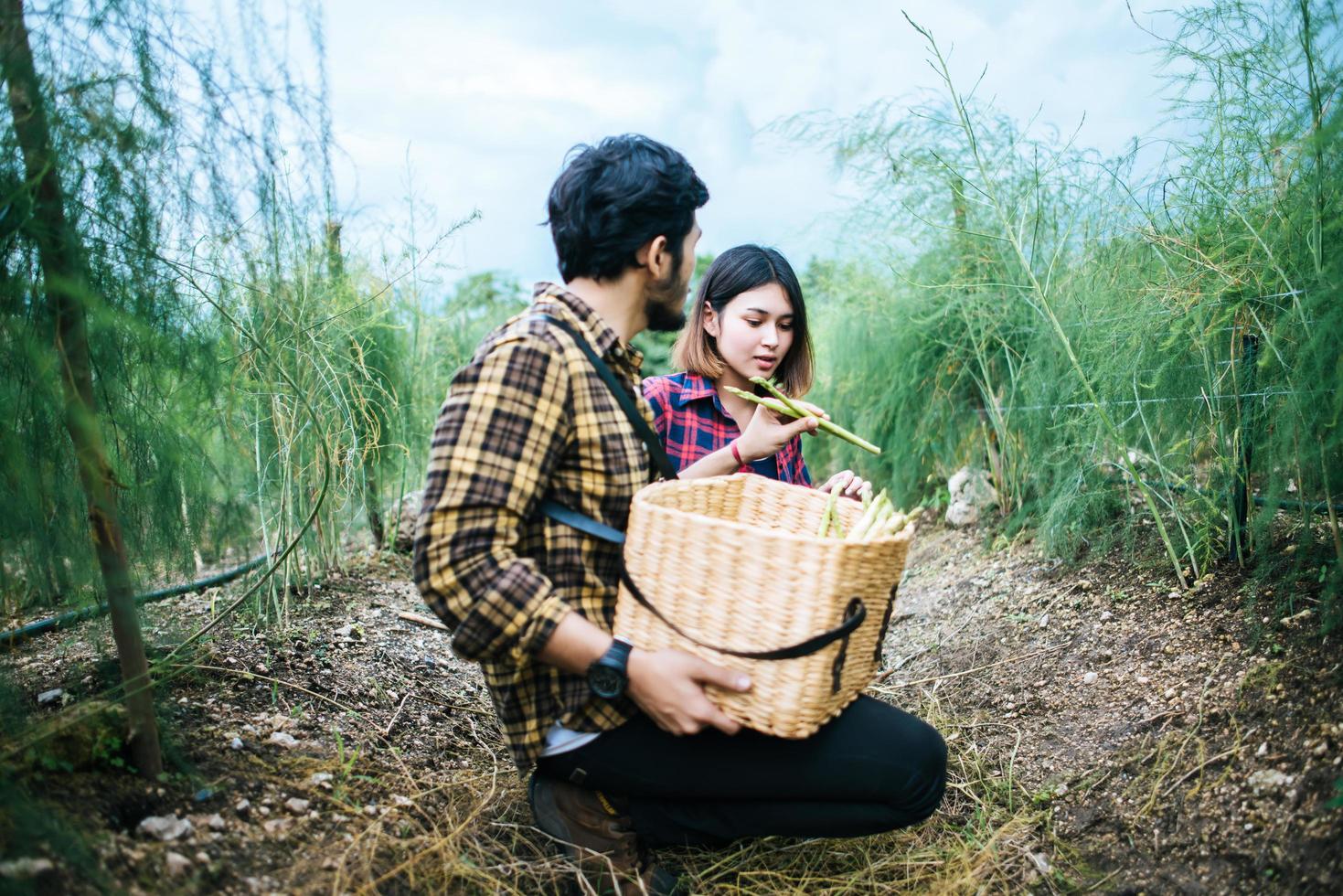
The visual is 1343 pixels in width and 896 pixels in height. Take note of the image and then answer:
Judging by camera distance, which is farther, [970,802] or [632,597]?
[970,802]

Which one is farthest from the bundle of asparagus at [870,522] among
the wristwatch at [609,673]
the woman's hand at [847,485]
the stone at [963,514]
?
the stone at [963,514]

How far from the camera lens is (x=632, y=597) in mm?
1564

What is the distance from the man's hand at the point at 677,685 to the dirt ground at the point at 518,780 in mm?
483

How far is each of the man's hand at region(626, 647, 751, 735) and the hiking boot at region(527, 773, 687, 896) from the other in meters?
0.35

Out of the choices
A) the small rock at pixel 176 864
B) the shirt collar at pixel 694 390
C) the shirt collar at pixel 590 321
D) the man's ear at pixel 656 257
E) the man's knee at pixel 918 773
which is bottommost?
the man's knee at pixel 918 773

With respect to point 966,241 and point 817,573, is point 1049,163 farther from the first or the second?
point 817,573

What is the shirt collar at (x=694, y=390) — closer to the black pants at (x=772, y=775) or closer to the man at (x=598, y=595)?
the man at (x=598, y=595)

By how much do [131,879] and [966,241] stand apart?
3969mm

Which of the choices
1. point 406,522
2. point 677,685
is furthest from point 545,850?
point 406,522

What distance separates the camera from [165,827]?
1.47 metres

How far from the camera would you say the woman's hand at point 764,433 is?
211 cm

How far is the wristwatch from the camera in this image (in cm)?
145

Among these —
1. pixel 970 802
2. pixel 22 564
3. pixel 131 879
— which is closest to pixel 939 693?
pixel 970 802

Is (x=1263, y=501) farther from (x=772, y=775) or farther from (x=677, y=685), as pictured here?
(x=677, y=685)
